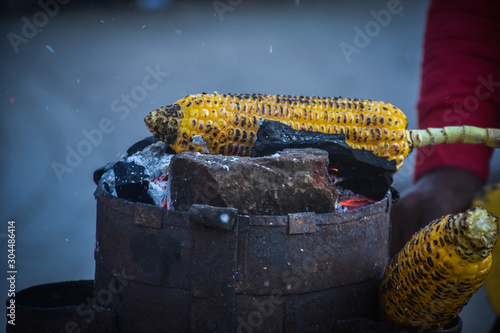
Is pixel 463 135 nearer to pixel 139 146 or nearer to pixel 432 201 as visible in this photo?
pixel 432 201

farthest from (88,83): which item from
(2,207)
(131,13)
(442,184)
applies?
(442,184)

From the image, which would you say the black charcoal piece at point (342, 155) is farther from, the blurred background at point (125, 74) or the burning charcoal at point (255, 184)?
the blurred background at point (125, 74)

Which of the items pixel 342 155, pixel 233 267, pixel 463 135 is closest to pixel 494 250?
pixel 463 135

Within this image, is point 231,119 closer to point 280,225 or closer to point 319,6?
point 280,225

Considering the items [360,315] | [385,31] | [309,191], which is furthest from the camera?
Answer: [385,31]

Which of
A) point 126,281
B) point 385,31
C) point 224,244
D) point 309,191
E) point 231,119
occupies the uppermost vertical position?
point 385,31

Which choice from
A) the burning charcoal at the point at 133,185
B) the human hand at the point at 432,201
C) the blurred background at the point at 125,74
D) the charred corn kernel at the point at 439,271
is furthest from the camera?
the blurred background at the point at 125,74

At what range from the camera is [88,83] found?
6.41m

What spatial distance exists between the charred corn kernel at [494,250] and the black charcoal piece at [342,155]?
1.10 metres

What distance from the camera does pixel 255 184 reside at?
1.58 m

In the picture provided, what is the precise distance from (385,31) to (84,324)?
8030mm

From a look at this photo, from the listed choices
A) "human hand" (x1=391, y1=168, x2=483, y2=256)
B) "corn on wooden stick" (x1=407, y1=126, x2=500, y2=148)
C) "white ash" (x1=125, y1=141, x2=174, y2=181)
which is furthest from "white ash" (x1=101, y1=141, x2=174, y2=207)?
"human hand" (x1=391, y1=168, x2=483, y2=256)

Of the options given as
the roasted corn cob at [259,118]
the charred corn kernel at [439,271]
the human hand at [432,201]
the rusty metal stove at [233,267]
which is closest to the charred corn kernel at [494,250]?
the human hand at [432,201]

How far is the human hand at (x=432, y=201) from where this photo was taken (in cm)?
258
